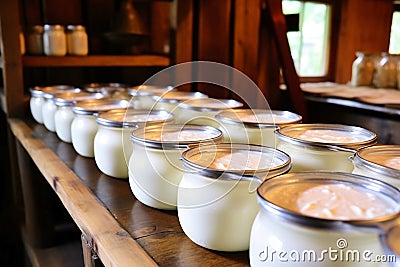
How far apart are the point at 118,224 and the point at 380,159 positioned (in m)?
0.48

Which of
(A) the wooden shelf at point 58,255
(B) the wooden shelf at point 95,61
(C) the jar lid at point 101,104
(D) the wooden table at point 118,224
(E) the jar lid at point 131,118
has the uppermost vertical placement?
(B) the wooden shelf at point 95,61

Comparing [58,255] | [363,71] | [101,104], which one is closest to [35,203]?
[58,255]

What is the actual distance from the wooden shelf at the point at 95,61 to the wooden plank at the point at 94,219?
25.7 inches

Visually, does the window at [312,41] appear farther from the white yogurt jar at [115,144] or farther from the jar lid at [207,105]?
the white yogurt jar at [115,144]

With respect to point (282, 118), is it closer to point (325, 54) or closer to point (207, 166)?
point (207, 166)

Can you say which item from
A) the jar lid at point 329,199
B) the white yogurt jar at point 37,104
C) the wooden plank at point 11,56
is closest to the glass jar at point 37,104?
the white yogurt jar at point 37,104

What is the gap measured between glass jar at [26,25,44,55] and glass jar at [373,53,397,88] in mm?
1888

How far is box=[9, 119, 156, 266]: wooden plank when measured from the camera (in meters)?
0.62

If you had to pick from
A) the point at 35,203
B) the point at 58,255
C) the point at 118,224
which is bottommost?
the point at 58,255

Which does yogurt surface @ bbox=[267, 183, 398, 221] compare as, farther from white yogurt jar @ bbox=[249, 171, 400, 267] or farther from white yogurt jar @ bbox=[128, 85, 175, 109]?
white yogurt jar @ bbox=[128, 85, 175, 109]

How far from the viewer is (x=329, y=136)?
0.87 m

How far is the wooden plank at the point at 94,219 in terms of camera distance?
2.04 ft

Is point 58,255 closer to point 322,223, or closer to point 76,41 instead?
point 76,41

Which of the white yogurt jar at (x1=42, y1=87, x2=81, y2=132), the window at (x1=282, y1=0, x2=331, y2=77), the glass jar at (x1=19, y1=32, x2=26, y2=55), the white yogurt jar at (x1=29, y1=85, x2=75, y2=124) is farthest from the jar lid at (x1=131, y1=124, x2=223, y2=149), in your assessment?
the window at (x1=282, y1=0, x2=331, y2=77)
